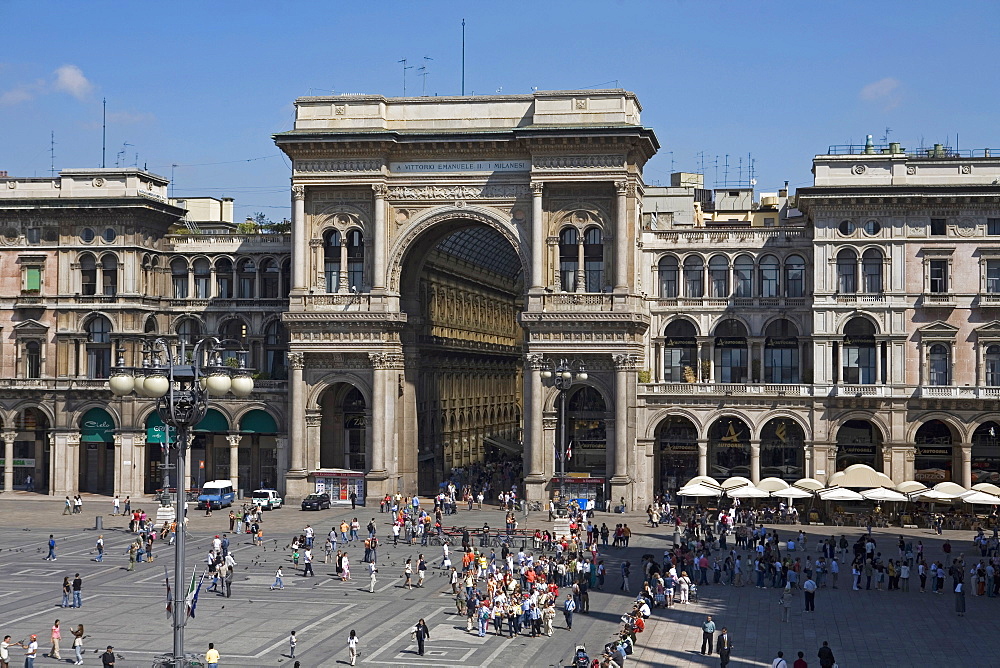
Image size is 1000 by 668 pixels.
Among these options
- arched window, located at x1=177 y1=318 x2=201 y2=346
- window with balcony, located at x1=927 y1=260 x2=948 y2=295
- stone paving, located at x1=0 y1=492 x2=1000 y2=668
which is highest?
window with balcony, located at x1=927 y1=260 x2=948 y2=295

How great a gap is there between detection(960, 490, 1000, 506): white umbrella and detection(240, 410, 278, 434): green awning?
144 feet

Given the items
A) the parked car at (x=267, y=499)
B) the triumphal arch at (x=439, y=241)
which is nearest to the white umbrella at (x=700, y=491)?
the triumphal arch at (x=439, y=241)

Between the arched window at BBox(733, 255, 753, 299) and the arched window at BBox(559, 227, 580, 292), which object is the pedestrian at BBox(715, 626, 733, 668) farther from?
the arched window at BBox(733, 255, 753, 299)

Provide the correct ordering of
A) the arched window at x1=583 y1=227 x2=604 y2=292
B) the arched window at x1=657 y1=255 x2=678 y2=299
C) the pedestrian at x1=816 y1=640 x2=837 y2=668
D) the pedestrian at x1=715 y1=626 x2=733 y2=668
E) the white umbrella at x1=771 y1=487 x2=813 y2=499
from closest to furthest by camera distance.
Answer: the pedestrian at x1=816 y1=640 x2=837 y2=668 → the pedestrian at x1=715 y1=626 x2=733 y2=668 → the white umbrella at x1=771 y1=487 x2=813 y2=499 → the arched window at x1=583 y1=227 x2=604 y2=292 → the arched window at x1=657 y1=255 x2=678 y2=299

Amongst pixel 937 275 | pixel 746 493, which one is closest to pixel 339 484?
pixel 746 493

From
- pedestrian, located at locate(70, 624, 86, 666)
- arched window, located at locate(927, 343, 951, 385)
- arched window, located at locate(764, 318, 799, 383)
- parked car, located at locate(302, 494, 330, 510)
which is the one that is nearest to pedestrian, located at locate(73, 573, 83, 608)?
pedestrian, located at locate(70, 624, 86, 666)

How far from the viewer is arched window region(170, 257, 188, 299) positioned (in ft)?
292

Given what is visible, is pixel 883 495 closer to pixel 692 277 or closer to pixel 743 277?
pixel 743 277

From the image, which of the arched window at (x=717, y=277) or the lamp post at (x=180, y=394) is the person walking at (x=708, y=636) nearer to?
the lamp post at (x=180, y=394)

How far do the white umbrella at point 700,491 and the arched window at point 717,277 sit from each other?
46.3ft

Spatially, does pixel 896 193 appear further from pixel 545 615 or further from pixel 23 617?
pixel 23 617

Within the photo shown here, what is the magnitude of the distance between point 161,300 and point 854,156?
47.5 meters

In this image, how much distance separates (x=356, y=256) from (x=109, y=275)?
60.9 feet

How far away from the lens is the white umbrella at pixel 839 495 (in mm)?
68625
